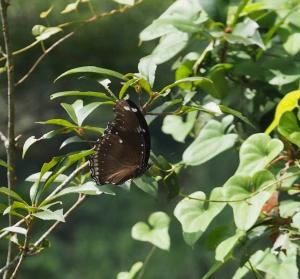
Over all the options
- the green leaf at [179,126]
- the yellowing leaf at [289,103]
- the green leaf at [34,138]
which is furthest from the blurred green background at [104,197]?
the green leaf at [34,138]

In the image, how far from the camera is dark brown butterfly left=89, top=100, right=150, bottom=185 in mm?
947

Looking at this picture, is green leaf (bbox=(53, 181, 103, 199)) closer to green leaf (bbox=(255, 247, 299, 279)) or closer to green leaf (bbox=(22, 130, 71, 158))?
green leaf (bbox=(22, 130, 71, 158))

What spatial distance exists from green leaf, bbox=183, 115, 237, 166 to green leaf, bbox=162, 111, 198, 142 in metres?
0.10

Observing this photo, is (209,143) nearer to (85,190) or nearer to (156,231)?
(156,231)

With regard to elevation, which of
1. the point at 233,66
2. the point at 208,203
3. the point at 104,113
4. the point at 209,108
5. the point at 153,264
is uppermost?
the point at 209,108

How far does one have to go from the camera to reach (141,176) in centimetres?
101

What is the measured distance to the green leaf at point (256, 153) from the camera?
1.10m

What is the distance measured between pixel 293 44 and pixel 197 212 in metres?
0.33

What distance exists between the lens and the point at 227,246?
110 centimetres

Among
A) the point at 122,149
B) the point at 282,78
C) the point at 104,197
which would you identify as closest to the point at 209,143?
the point at 282,78

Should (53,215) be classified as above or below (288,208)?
above

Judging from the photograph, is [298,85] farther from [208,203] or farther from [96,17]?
[96,17]

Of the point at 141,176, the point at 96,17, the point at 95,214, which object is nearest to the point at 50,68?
the point at 95,214

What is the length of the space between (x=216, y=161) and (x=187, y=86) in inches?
113
